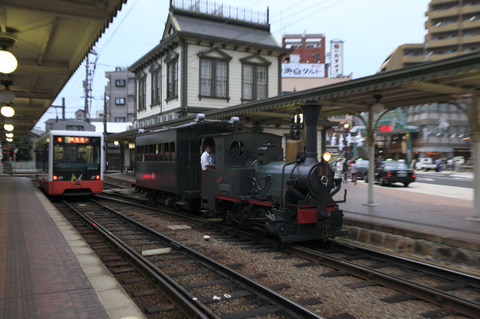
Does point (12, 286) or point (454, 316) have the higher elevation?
point (12, 286)

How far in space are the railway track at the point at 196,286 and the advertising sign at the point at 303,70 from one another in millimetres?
56784

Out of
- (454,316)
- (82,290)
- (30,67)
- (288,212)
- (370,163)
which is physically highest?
(30,67)

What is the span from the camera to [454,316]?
4.32 meters

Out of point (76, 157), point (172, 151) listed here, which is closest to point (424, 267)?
point (172, 151)

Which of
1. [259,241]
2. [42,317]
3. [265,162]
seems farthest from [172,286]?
[265,162]

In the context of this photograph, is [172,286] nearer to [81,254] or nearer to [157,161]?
[81,254]

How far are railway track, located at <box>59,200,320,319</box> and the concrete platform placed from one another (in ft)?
1.63

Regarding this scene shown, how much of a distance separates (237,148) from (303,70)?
5611 cm

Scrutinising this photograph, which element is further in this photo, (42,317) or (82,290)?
(82,290)

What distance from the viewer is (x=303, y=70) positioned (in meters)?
61.4

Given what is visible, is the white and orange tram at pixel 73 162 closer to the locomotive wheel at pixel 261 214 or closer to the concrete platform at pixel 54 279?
the concrete platform at pixel 54 279

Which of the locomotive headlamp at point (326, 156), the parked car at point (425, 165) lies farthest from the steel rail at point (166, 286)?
the parked car at point (425, 165)

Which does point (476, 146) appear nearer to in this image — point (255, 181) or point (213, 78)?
point (255, 181)

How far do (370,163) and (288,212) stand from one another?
17.4 feet
